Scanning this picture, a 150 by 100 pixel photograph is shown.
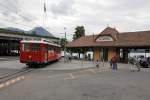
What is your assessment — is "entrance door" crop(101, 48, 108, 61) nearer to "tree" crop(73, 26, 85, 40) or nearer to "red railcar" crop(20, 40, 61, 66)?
"red railcar" crop(20, 40, 61, 66)

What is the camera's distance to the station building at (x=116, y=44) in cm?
4373

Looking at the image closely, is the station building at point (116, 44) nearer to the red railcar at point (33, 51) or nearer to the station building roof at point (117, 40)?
the station building roof at point (117, 40)

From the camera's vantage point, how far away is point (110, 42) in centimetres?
4872

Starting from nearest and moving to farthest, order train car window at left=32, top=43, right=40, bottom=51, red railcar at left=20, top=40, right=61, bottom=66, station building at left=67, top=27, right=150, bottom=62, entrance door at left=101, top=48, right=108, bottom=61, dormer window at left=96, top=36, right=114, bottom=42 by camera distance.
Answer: red railcar at left=20, top=40, right=61, bottom=66 < train car window at left=32, top=43, right=40, bottom=51 < station building at left=67, top=27, right=150, bottom=62 < dormer window at left=96, top=36, right=114, bottom=42 < entrance door at left=101, top=48, right=108, bottom=61

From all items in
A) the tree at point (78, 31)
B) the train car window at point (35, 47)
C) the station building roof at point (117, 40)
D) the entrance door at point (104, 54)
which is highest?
the tree at point (78, 31)

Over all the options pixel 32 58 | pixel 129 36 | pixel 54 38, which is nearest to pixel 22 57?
pixel 32 58

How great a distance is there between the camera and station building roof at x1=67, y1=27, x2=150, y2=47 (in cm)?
4360

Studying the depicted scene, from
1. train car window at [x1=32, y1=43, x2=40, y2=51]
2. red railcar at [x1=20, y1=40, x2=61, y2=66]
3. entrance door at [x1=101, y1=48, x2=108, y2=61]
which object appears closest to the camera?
red railcar at [x1=20, y1=40, x2=61, y2=66]

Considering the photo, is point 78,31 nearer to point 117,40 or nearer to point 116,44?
point 117,40

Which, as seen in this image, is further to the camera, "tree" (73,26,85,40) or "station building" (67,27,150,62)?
"tree" (73,26,85,40)

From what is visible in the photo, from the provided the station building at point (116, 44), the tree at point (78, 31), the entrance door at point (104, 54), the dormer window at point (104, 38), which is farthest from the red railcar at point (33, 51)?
the tree at point (78, 31)

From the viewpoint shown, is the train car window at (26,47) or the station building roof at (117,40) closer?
the train car window at (26,47)

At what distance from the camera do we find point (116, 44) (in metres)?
46.3

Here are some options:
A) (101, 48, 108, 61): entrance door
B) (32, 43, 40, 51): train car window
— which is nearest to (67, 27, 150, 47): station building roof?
(101, 48, 108, 61): entrance door
